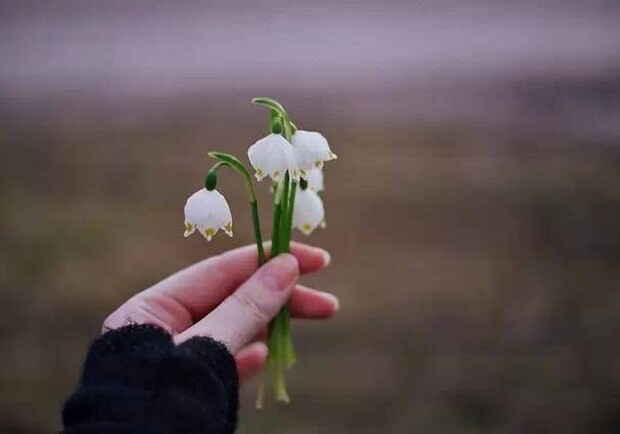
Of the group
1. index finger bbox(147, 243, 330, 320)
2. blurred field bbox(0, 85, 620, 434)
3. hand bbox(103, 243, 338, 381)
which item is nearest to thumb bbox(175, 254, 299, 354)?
hand bbox(103, 243, 338, 381)

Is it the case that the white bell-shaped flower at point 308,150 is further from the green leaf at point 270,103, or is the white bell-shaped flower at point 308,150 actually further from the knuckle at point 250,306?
the knuckle at point 250,306

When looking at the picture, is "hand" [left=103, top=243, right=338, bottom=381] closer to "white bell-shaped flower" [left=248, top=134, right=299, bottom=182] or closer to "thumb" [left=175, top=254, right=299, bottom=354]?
"thumb" [left=175, top=254, right=299, bottom=354]

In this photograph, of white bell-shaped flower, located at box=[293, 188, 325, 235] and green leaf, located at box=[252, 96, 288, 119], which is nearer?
green leaf, located at box=[252, 96, 288, 119]

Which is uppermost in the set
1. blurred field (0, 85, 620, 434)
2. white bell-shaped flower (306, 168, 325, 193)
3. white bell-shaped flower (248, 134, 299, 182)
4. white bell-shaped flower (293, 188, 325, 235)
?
white bell-shaped flower (248, 134, 299, 182)

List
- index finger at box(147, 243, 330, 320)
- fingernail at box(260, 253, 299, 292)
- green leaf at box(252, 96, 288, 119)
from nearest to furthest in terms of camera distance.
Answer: green leaf at box(252, 96, 288, 119) < fingernail at box(260, 253, 299, 292) < index finger at box(147, 243, 330, 320)

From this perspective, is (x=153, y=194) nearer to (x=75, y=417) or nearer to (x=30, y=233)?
(x=30, y=233)

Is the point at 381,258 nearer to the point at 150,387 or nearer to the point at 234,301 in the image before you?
the point at 234,301

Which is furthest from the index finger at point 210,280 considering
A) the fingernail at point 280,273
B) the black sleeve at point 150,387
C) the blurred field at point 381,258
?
the blurred field at point 381,258
